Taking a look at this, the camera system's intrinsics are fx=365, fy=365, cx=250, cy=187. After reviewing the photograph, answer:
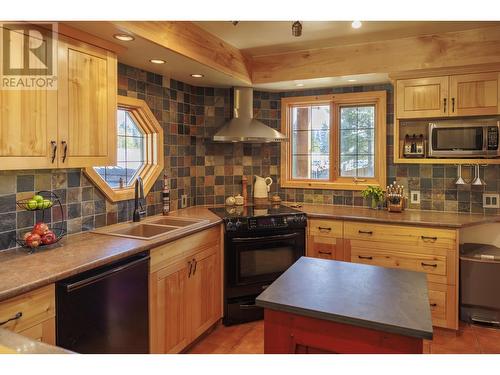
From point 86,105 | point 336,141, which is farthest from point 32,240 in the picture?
point 336,141

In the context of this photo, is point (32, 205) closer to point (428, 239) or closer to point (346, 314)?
point (346, 314)

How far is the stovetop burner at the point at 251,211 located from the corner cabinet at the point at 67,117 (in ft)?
3.90

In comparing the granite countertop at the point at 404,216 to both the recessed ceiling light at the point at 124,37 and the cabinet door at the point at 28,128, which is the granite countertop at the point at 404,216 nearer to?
the recessed ceiling light at the point at 124,37

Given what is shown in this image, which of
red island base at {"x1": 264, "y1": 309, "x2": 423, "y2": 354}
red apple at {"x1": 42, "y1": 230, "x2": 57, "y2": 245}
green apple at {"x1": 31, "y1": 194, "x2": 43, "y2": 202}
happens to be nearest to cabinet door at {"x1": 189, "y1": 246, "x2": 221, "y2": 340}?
red apple at {"x1": 42, "y1": 230, "x2": 57, "y2": 245}

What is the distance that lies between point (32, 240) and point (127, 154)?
128 centimetres

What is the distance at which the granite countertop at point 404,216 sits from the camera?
9.46ft

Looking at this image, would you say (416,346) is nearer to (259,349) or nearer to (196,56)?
(259,349)

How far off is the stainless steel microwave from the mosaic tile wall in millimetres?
317

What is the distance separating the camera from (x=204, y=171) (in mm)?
3842

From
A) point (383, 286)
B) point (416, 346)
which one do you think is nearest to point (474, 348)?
point (383, 286)

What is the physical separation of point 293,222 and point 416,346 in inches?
80.7

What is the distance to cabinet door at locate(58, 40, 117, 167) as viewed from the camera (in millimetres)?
1959

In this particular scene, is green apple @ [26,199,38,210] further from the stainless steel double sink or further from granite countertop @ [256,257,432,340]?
granite countertop @ [256,257,432,340]
